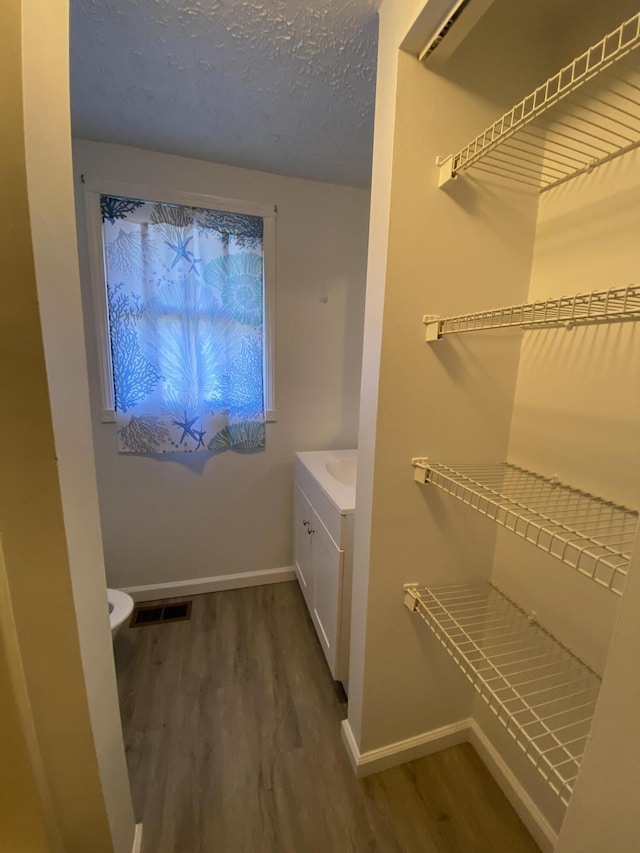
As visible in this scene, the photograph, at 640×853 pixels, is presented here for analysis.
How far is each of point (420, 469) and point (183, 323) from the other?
152 cm

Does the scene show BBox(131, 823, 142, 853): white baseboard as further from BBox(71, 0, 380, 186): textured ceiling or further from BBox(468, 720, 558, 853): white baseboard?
BBox(71, 0, 380, 186): textured ceiling

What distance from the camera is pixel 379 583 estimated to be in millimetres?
1162

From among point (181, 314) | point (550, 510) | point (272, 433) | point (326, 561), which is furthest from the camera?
point (272, 433)

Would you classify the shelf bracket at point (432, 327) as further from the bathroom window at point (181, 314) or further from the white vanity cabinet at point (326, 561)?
the bathroom window at point (181, 314)

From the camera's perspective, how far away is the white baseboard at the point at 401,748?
128 centimetres

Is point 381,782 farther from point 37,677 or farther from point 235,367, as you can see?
point 235,367

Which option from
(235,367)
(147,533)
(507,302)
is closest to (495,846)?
(507,302)

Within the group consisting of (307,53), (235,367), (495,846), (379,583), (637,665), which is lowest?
(495,846)

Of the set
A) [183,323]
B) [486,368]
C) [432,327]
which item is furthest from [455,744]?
[183,323]

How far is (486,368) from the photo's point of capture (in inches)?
44.3

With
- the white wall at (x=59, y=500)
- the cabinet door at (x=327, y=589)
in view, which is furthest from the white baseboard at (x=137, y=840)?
the cabinet door at (x=327, y=589)

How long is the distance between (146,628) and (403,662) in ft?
4.89

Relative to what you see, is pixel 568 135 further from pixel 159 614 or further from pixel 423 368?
pixel 159 614

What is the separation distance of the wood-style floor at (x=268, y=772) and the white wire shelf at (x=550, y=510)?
0.98 metres
